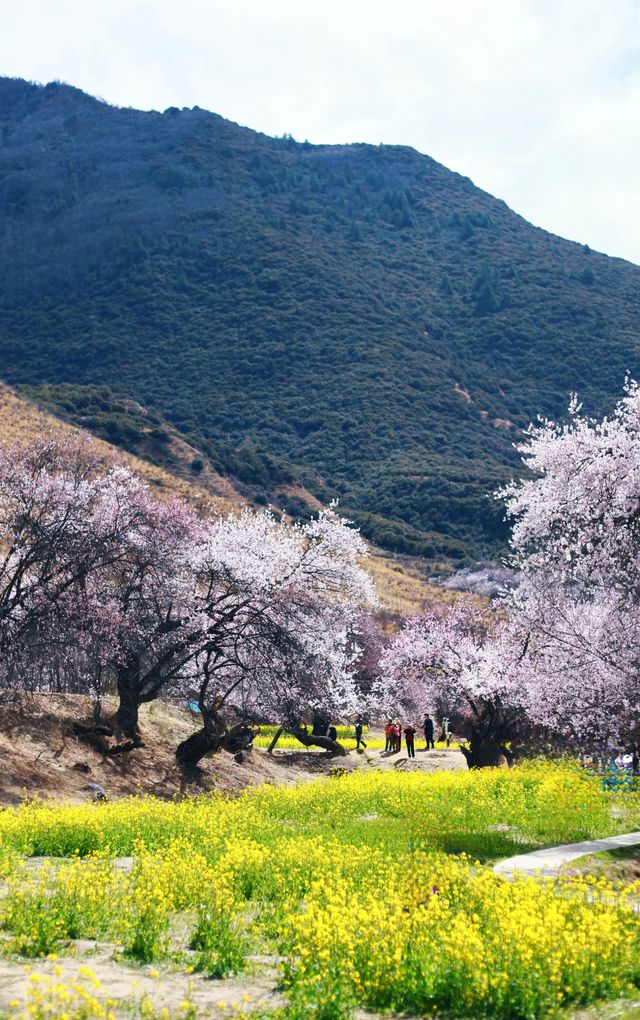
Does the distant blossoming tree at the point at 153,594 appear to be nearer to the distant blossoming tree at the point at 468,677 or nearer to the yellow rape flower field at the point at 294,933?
the distant blossoming tree at the point at 468,677

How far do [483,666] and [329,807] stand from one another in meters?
14.6

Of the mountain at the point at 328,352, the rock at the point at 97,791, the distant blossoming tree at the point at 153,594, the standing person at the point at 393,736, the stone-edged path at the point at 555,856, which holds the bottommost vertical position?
the standing person at the point at 393,736

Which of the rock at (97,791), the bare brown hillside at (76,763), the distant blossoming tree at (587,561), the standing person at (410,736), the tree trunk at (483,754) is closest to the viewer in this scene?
the distant blossoming tree at (587,561)

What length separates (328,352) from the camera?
151875mm

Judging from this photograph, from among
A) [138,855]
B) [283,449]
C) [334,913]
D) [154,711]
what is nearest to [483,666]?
[154,711]

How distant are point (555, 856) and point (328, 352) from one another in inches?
5534

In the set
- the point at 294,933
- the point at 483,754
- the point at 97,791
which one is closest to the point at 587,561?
the point at 294,933

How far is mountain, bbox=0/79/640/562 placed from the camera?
11288 centimetres

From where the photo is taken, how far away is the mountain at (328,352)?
11288cm

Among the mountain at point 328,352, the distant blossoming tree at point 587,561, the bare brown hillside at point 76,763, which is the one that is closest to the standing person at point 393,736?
the bare brown hillside at point 76,763

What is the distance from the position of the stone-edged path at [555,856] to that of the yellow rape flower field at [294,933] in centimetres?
48

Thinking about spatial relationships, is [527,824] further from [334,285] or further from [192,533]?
[334,285]

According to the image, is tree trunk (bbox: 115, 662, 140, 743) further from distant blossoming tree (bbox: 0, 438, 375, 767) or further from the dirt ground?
the dirt ground

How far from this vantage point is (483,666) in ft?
109
